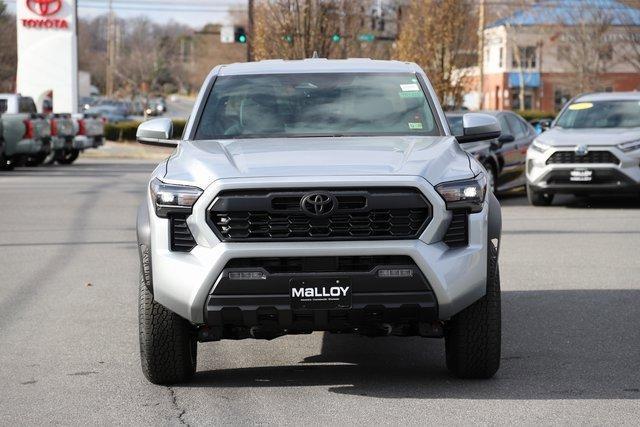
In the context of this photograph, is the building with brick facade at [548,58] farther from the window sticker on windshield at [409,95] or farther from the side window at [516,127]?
the window sticker on windshield at [409,95]

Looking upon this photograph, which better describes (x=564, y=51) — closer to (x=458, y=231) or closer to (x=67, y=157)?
(x=67, y=157)

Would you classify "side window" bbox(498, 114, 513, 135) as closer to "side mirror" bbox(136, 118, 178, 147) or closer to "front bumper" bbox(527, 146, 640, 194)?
"front bumper" bbox(527, 146, 640, 194)

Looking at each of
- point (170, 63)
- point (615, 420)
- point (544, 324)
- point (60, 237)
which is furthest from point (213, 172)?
point (170, 63)

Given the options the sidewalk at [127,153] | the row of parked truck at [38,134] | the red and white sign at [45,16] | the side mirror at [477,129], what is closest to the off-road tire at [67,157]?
the row of parked truck at [38,134]

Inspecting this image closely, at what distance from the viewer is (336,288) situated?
6352 mm

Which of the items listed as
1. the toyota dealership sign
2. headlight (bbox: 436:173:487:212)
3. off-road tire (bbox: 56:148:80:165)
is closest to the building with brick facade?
the toyota dealership sign

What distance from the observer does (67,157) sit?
35.7 meters

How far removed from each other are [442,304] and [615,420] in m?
1.00

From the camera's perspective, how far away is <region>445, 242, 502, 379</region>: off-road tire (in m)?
6.76

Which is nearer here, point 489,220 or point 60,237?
point 489,220

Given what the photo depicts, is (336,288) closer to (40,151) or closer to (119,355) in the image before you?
(119,355)

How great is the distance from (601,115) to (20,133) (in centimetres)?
1530

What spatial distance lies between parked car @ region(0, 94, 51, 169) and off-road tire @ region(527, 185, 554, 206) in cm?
1431

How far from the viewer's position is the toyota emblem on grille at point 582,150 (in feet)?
60.3
